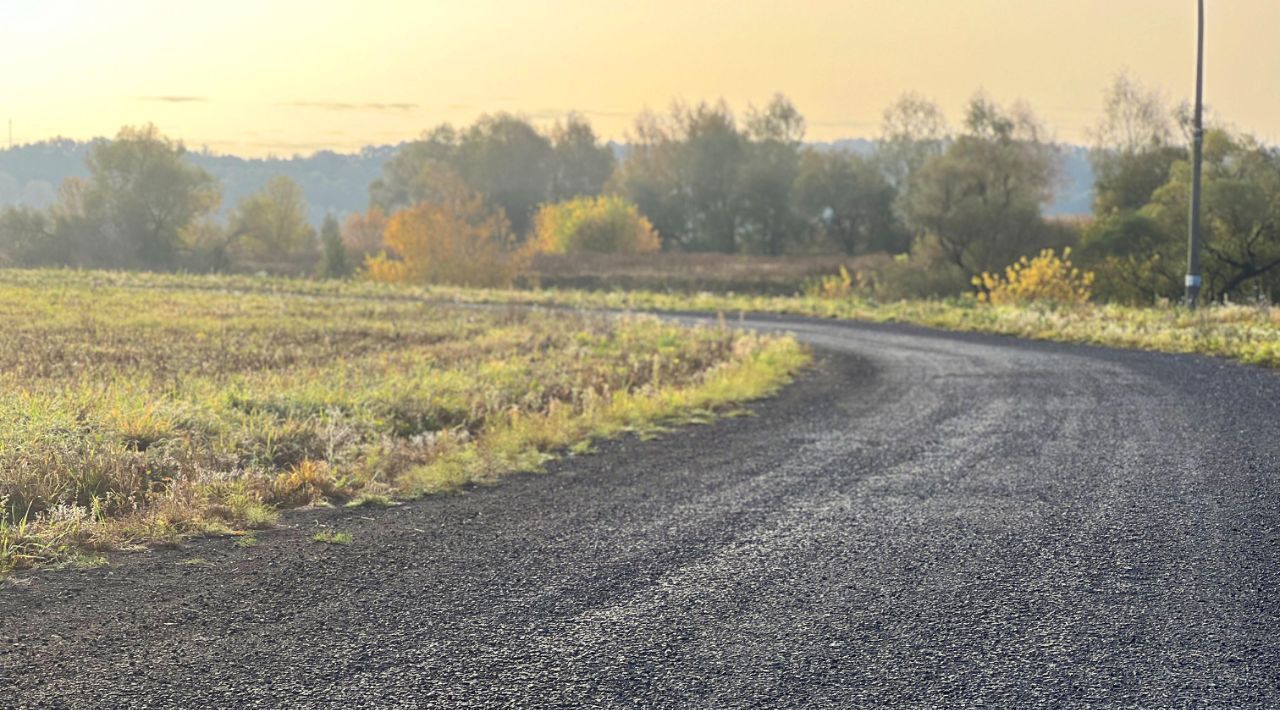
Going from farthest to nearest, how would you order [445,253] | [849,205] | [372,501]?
[849,205] → [445,253] → [372,501]

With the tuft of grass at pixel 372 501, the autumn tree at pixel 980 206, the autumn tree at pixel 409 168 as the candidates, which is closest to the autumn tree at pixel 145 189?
the autumn tree at pixel 409 168

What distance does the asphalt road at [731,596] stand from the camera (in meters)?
4.34

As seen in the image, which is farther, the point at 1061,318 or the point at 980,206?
the point at 980,206

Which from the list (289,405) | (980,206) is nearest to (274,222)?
(980,206)

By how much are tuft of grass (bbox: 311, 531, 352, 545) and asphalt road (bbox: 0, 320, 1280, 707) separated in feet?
0.45

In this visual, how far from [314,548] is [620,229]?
232ft

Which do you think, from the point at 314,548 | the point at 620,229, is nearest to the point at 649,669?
the point at 314,548

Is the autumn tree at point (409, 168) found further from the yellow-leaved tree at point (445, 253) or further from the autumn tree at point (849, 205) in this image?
the yellow-leaved tree at point (445, 253)

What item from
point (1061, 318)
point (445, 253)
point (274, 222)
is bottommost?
point (1061, 318)

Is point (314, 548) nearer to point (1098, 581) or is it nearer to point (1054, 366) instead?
point (1098, 581)

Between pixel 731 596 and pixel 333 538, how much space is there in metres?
2.71

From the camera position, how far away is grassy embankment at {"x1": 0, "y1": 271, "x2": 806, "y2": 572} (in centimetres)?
735

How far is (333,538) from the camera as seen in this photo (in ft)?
22.4

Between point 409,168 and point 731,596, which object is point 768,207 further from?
point 731,596
